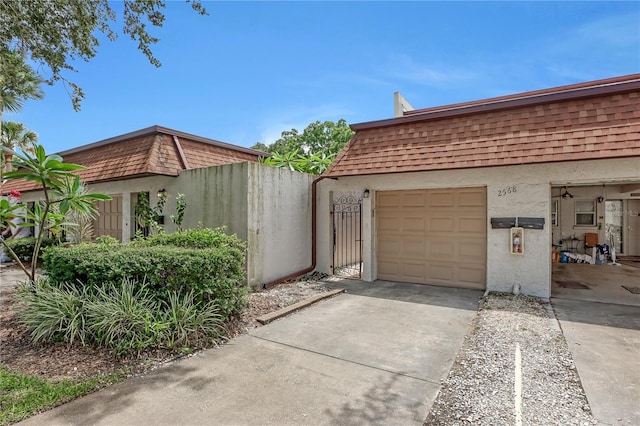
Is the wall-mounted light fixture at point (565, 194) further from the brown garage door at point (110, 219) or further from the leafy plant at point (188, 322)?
the brown garage door at point (110, 219)

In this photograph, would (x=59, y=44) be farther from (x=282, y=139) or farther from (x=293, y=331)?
(x=282, y=139)

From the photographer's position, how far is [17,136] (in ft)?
59.6

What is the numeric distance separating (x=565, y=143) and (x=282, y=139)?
2951cm

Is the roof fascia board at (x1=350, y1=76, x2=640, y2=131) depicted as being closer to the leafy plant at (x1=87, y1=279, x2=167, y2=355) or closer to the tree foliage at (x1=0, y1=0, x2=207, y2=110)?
the tree foliage at (x1=0, y1=0, x2=207, y2=110)

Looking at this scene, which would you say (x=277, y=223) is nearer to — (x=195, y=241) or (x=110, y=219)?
(x=195, y=241)

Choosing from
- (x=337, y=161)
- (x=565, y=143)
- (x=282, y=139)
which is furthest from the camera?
(x=282, y=139)

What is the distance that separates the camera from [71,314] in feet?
13.9

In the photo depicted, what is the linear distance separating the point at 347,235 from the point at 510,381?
720cm

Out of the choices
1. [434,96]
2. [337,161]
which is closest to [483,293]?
[337,161]

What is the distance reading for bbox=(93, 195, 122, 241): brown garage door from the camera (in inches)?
429

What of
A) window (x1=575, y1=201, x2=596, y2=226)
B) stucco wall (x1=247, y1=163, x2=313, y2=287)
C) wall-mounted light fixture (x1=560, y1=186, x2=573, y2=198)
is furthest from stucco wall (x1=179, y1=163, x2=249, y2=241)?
window (x1=575, y1=201, x2=596, y2=226)

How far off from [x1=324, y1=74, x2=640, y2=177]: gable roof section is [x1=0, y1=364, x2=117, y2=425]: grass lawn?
6.01 m

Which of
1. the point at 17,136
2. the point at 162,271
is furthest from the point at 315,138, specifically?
the point at 162,271

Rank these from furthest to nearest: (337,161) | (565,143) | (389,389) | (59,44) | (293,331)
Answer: (337,161)
(59,44)
(565,143)
(293,331)
(389,389)
